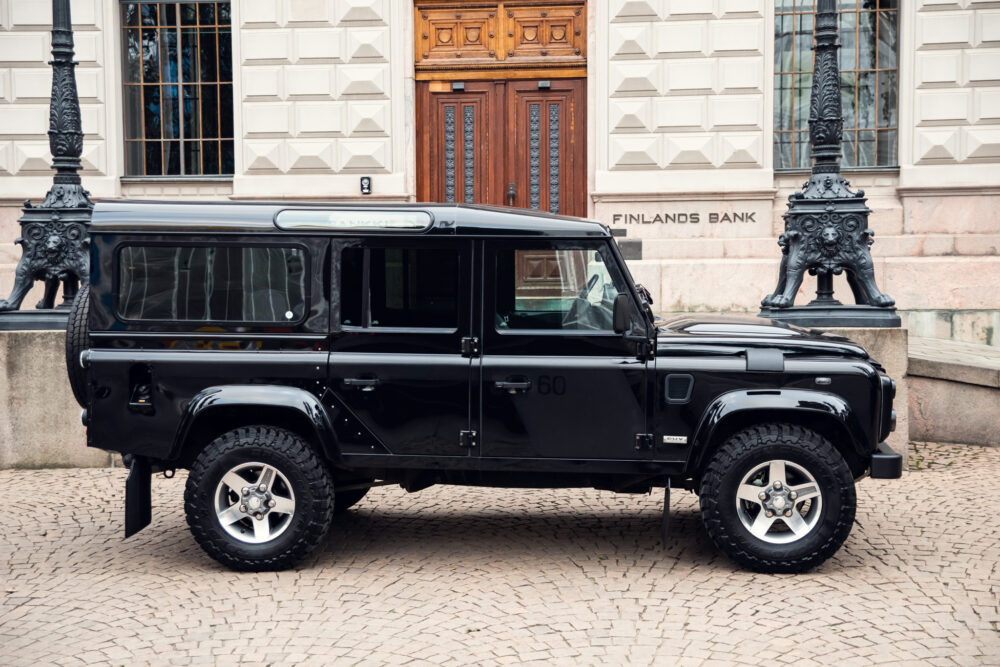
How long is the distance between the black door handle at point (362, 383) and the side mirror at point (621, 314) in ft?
4.42

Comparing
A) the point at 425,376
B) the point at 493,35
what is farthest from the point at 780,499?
the point at 493,35

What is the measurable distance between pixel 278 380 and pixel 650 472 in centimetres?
212

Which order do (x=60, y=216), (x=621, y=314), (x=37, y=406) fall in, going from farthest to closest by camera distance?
(x=60, y=216)
(x=37, y=406)
(x=621, y=314)

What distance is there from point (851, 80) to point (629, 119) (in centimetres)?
301

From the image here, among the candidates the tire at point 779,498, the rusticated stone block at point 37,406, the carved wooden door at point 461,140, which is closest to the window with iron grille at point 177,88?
the carved wooden door at point 461,140

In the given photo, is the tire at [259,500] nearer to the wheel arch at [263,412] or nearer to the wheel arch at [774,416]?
the wheel arch at [263,412]

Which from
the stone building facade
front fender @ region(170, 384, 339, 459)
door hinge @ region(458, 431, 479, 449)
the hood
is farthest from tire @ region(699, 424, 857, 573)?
the stone building facade

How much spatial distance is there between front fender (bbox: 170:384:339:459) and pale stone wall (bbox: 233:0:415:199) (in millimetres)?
9239

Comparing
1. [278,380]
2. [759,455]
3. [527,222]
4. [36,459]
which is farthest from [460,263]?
[36,459]

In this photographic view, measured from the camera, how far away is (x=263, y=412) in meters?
6.51

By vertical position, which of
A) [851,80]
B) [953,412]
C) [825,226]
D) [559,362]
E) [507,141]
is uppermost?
[851,80]

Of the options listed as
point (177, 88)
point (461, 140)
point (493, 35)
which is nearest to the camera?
point (493, 35)

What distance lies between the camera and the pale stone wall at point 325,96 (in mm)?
15398

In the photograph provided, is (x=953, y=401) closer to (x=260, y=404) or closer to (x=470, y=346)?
(x=470, y=346)
